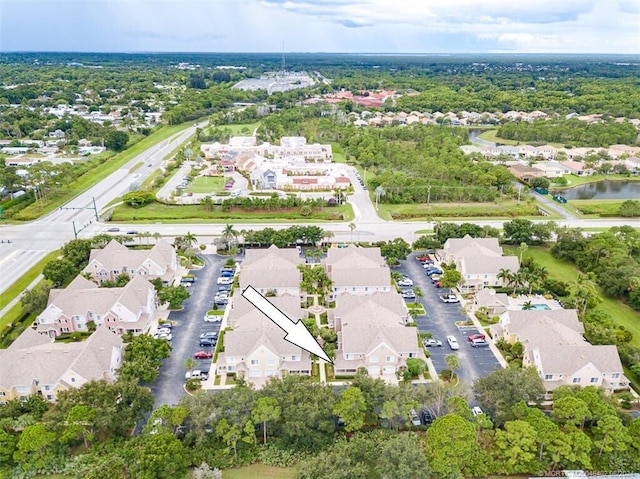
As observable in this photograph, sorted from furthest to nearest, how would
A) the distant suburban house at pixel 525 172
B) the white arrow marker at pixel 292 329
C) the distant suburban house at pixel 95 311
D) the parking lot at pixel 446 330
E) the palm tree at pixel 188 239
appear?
the distant suburban house at pixel 525 172 → the palm tree at pixel 188 239 → the distant suburban house at pixel 95 311 → the white arrow marker at pixel 292 329 → the parking lot at pixel 446 330

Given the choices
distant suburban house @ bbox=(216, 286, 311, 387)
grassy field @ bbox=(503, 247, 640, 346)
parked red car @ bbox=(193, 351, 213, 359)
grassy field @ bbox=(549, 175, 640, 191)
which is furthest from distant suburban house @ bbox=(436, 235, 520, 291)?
grassy field @ bbox=(549, 175, 640, 191)

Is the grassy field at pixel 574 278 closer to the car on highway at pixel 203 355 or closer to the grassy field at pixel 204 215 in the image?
the grassy field at pixel 204 215

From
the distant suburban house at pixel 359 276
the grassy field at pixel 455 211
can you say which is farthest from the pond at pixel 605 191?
the distant suburban house at pixel 359 276

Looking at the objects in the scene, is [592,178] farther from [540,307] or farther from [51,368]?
[51,368]

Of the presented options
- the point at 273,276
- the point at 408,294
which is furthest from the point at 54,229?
the point at 408,294

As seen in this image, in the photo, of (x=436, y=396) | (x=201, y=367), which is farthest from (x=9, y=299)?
(x=436, y=396)

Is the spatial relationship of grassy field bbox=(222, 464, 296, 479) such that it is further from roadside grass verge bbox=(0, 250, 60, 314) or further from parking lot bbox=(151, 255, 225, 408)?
→ roadside grass verge bbox=(0, 250, 60, 314)
